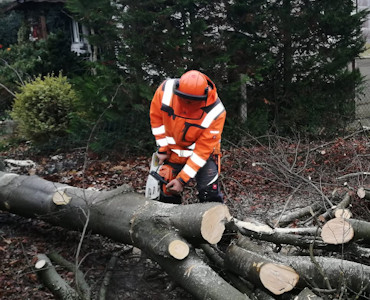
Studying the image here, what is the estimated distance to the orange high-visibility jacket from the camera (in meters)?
3.90

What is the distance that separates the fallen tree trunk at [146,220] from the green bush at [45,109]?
437 centimetres

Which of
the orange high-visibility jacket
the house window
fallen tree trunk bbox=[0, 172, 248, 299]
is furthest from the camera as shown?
the house window

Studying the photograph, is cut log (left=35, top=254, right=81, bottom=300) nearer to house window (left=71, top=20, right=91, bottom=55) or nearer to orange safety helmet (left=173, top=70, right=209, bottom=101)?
orange safety helmet (left=173, top=70, right=209, bottom=101)

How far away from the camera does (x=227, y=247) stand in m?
3.35

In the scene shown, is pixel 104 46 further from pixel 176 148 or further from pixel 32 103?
pixel 176 148

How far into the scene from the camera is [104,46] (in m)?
7.96

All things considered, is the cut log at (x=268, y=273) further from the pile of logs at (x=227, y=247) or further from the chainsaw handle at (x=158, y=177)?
the chainsaw handle at (x=158, y=177)

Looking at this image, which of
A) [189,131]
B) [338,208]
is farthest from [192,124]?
[338,208]

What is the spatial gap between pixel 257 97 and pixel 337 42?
1944 millimetres

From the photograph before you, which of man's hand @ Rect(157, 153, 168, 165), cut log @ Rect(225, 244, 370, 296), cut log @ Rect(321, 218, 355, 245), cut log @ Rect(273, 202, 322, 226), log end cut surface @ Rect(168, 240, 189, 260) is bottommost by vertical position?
cut log @ Rect(273, 202, 322, 226)

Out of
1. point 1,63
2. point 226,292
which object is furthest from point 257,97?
point 1,63

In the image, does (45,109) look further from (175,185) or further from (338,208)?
(338,208)

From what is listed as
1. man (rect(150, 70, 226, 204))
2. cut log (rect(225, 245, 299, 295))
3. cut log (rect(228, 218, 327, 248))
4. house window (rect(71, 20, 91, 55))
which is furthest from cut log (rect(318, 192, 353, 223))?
house window (rect(71, 20, 91, 55))

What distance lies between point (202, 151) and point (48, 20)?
13.5m
